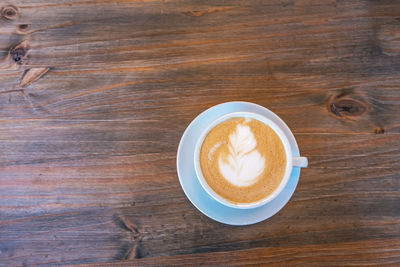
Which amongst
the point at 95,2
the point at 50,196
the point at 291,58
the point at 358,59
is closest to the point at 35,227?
the point at 50,196

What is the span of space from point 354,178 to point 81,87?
0.88 metres

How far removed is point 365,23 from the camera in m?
0.93

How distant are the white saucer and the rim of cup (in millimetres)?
62

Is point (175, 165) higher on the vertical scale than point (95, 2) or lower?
lower

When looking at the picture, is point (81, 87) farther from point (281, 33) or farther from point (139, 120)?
point (281, 33)

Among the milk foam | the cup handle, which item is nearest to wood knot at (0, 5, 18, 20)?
the milk foam

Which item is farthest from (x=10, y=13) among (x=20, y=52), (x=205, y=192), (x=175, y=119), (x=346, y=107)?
(x=346, y=107)

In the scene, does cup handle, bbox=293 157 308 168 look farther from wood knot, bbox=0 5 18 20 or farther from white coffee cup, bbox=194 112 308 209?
wood knot, bbox=0 5 18 20

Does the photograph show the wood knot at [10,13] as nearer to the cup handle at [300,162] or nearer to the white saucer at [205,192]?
the white saucer at [205,192]

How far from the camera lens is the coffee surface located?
76 centimetres

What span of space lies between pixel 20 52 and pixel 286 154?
0.88 metres

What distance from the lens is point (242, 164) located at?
76 cm

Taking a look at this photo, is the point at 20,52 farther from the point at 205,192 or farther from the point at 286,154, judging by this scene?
the point at 286,154

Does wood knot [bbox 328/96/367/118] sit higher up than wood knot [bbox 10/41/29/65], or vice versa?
wood knot [bbox 10/41/29/65]
